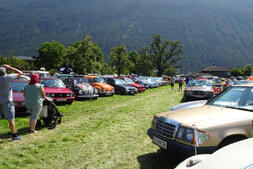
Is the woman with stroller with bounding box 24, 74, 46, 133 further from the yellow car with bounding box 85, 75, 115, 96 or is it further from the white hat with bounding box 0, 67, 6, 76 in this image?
the yellow car with bounding box 85, 75, 115, 96

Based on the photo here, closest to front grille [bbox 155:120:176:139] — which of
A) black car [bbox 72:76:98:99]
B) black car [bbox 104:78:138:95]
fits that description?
black car [bbox 72:76:98:99]

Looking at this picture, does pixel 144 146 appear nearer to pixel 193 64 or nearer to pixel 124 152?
pixel 124 152

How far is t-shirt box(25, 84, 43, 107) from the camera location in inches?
252

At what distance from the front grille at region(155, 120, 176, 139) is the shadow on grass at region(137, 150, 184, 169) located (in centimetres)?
73

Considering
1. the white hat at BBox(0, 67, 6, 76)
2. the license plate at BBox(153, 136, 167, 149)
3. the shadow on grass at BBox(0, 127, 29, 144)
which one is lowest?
the shadow on grass at BBox(0, 127, 29, 144)

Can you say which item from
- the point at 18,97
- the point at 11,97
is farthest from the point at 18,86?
the point at 11,97

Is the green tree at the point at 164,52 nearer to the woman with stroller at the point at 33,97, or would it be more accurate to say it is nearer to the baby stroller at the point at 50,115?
the baby stroller at the point at 50,115

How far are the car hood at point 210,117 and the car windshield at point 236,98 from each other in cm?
37

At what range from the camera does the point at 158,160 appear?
4820 millimetres

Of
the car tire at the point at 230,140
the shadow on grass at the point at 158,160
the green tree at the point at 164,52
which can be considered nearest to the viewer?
the car tire at the point at 230,140

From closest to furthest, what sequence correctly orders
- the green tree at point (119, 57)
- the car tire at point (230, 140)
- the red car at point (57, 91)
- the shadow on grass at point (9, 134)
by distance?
the car tire at point (230, 140)
the shadow on grass at point (9, 134)
the red car at point (57, 91)
the green tree at point (119, 57)

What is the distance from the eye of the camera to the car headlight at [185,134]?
371cm

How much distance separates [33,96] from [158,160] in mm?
4010

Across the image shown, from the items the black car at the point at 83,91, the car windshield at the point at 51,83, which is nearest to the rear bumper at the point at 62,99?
the car windshield at the point at 51,83
